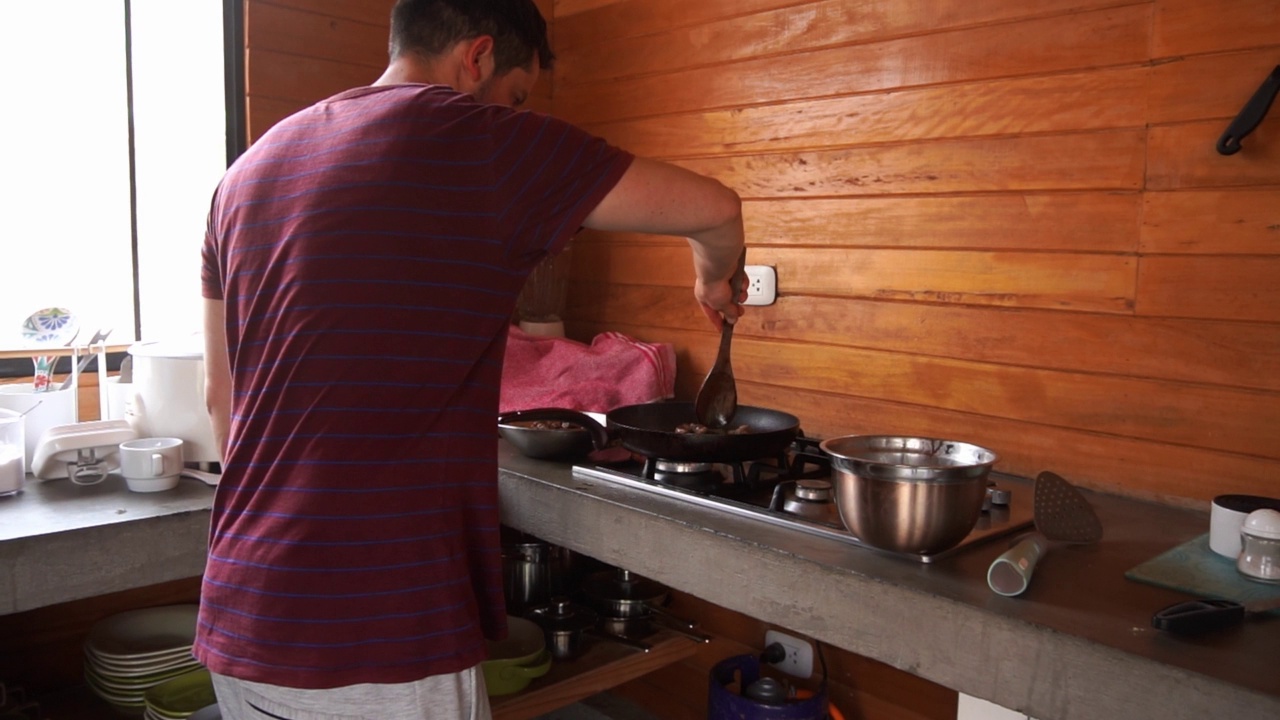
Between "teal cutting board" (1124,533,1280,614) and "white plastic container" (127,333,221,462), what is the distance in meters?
1.56

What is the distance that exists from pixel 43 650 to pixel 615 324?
144 centimetres

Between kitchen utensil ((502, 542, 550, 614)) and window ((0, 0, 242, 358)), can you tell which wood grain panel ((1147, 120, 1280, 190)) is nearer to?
kitchen utensil ((502, 542, 550, 614))

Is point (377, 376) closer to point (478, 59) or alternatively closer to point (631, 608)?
point (478, 59)

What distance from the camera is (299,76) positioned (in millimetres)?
2250

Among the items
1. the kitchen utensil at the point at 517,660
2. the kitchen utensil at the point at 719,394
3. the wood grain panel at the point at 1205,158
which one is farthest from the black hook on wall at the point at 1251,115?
the kitchen utensil at the point at 517,660

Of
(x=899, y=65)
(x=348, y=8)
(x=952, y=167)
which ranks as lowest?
(x=952, y=167)

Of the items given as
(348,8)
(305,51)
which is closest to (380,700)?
(305,51)

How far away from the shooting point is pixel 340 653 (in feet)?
3.48

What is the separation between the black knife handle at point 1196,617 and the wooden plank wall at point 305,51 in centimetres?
199

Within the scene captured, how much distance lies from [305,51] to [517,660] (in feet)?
4.79

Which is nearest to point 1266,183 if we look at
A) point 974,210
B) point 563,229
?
point 974,210

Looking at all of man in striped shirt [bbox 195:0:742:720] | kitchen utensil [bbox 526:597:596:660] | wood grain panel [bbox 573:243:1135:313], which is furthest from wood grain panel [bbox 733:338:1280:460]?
man in striped shirt [bbox 195:0:742:720]

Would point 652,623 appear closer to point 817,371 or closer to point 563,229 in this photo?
point 817,371

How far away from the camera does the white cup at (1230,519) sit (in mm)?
1240
